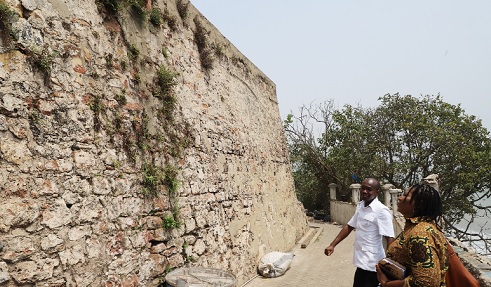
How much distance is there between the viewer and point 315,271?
24.7ft

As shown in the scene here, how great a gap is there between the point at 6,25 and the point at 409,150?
18.6 meters

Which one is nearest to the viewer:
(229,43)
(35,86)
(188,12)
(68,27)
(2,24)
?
(2,24)

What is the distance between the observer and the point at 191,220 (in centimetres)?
510

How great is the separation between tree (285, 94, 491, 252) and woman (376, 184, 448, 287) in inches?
638

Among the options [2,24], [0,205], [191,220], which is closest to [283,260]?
[191,220]

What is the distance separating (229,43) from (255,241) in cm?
428

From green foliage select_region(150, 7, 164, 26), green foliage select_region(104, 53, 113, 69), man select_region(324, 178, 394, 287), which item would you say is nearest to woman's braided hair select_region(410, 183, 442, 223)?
man select_region(324, 178, 394, 287)

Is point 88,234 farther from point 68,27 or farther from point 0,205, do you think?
point 68,27

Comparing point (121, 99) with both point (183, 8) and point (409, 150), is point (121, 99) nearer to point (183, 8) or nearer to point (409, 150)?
point (183, 8)

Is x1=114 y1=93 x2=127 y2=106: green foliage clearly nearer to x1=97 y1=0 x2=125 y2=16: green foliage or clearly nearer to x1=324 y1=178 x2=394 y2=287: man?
x1=97 y1=0 x2=125 y2=16: green foliage

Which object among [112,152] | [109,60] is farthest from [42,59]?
[112,152]

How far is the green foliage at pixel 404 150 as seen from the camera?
55.6ft

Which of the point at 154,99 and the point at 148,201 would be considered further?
the point at 154,99

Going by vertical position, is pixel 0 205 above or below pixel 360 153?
below
